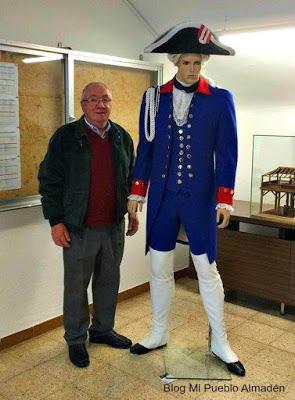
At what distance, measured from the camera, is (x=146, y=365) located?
90.1 inches

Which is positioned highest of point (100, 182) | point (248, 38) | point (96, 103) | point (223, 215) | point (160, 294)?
point (248, 38)

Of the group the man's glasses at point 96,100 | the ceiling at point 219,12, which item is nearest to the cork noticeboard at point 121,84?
the ceiling at point 219,12

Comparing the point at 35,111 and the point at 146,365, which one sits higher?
the point at 35,111

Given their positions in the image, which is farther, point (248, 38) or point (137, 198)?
point (248, 38)

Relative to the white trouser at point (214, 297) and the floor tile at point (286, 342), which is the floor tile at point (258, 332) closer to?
the floor tile at point (286, 342)

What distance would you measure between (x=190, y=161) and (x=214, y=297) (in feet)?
2.01

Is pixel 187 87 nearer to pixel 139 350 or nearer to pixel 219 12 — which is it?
pixel 219 12

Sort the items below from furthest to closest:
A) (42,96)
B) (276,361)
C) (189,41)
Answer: (42,96), (276,361), (189,41)

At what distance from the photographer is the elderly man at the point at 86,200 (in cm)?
219

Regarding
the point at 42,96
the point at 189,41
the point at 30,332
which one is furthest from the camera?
the point at 30,332

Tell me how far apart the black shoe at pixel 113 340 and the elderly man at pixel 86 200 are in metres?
0.15

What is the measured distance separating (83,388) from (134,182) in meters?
0.91

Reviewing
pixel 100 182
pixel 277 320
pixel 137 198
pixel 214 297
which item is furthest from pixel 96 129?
pixel 277 320

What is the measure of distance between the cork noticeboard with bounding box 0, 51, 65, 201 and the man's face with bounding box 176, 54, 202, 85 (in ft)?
2.45
